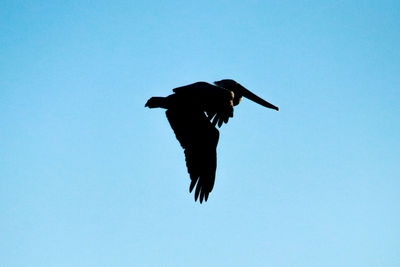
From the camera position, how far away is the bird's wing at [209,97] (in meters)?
8.62

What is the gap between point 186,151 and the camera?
A: 9.02 m

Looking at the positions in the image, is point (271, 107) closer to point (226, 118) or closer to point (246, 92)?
point (246, 92)

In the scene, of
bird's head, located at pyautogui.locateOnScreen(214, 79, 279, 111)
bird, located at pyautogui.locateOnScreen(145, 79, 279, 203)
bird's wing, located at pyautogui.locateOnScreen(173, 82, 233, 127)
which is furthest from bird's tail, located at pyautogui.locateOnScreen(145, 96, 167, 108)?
bird's head, located at pyautogui.locateOnScreen(214, 79, 279, 111)

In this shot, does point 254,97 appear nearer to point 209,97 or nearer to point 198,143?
point 209,97

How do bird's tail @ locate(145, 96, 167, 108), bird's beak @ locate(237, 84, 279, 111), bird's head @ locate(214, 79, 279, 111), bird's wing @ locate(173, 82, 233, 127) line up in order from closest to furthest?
bird's wing @ locate(173, 82, 233, 127) < bird's tail @ locate(145, 96, 167, 108) < bird's head @ locate(214, 79, 279, 111) < bird's beak @ locate(237, 84, 279, 111)

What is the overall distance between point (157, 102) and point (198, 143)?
49.9 inches

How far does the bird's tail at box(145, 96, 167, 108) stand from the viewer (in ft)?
30.4

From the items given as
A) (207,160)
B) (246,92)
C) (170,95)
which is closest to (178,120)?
(170,95)

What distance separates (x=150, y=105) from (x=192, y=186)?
2055 millimetres

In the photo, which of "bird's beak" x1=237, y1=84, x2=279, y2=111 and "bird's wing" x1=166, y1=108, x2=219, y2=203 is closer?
"bird's wing" x1=166, y1=108, x2=219, y2=203

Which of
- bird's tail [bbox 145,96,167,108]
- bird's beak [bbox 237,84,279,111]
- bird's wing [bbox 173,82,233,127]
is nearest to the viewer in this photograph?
bird's wing [bbox 173,82,233,127]

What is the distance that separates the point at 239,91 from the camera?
10.1 metres

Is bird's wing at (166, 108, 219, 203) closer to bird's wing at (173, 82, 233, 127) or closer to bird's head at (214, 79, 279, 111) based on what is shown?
bird's wing at (173, 82, 233, 127)

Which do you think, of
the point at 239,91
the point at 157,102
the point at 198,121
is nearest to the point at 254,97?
the point at 239,91
